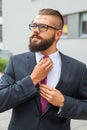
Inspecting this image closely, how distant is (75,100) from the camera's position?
253 cm

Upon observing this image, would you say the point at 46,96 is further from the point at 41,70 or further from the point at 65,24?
the point at 65,24

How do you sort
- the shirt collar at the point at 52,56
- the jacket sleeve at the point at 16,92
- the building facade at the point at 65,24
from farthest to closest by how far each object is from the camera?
the building facade at the point at 65,24 < the shirt collar at the point at 52,56 < the jacket sleeve at the point at 16,92

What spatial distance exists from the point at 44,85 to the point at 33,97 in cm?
11

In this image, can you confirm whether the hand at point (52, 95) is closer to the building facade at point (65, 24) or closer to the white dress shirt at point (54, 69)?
the white dress shirt at point (54, 69)

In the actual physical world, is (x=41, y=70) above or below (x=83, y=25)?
above

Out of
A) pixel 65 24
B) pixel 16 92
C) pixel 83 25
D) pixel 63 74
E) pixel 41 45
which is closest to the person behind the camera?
pixel 16 92

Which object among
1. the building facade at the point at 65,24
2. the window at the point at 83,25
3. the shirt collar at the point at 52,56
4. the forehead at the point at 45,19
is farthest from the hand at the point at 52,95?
the window at the point at 83,25

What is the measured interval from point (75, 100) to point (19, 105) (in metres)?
0.40

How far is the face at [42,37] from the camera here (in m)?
2.46

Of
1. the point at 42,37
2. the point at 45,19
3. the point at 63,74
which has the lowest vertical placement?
the point at 63,74

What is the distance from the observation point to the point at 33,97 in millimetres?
2453

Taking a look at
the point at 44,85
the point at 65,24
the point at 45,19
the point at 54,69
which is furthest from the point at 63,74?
the point at 65,24

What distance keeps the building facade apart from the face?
44.4 ft

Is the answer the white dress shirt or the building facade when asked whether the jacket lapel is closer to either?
the white dress shirt
